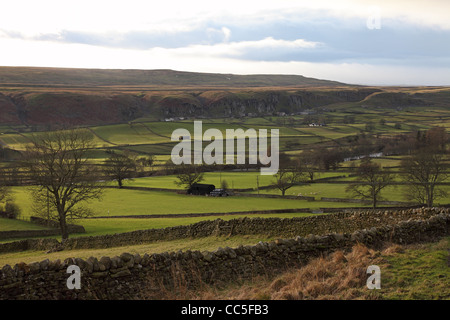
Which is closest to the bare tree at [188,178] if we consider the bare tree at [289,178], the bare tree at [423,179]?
the bare tree at [289,178]

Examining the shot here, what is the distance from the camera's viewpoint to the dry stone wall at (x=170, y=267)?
10445 millimetres

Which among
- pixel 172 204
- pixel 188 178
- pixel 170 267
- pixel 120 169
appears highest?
pixel 170 267

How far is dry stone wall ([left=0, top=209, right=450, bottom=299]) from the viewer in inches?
411

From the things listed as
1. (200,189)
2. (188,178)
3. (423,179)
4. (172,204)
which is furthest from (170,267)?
(188,178)

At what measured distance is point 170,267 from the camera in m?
11.9

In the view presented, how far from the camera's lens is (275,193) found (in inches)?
2827

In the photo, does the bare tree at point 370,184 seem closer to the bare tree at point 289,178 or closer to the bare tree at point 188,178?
the bare tree at point 289,178

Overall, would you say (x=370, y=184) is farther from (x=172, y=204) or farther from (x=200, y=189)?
(x=200, y=189)

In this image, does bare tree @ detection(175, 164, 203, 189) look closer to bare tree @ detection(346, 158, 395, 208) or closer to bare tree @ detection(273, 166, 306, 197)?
bare tree @ detection(273, 166, 306, 197)

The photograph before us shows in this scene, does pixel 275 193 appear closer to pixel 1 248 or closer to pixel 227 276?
pixel 1 248

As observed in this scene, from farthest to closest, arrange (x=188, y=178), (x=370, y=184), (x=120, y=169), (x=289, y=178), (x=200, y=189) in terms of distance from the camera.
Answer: (x=120, y=169), (x=188, y=178), (x=200, y=189), (x=289, y=178), (x=370, y=184)

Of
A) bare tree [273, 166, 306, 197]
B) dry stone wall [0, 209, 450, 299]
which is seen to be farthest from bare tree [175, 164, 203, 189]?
dry stone wall [0, 209, 450, 299]
